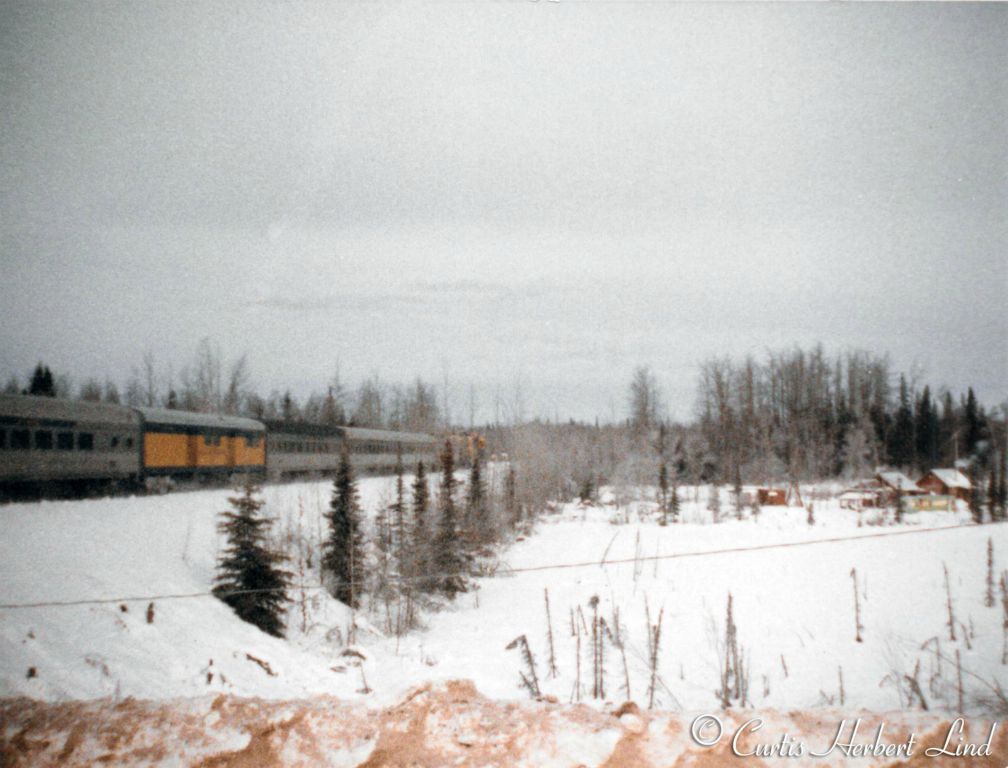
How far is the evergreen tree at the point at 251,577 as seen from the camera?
2.06 m

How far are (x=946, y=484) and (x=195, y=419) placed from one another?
Answer: 3789 mm

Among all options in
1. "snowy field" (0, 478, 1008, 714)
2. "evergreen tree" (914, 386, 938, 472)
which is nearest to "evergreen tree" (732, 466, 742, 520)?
"snowy field" (0, 478, 1008, 714)

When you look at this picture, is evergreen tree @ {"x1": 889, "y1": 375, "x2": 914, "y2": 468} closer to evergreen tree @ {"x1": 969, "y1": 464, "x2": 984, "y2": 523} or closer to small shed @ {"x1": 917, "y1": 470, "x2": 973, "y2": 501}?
small shed @ {"x1": 917, "y1": 470, "x2": 973, "y2": 501}

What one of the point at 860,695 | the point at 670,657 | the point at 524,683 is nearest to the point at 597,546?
the point at 670,657

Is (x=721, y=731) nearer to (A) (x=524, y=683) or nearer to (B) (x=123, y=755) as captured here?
(A) (x=524, y=683)

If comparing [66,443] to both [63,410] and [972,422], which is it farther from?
[972,422]

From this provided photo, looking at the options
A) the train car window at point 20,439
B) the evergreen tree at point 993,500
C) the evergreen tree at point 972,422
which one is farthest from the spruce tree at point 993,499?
the train car window at point 20,439

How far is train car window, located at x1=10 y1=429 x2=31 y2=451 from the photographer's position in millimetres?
2043

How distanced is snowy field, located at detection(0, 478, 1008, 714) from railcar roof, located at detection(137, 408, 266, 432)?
0.40 meters

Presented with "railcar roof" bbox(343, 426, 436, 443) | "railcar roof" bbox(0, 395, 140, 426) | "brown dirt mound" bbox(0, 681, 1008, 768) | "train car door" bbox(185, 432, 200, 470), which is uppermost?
"railcar roof" bbox(0, 395, 140, 426)

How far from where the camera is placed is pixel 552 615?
2.56 metres

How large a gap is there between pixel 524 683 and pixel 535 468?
52.6 inches

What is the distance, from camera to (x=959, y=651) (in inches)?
78.3

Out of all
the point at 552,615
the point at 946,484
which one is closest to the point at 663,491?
the point at 552,615
